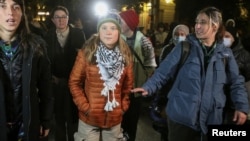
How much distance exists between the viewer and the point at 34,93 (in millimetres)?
3031

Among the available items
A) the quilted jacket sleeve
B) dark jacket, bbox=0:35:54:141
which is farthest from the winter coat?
dark jacket, bbox=0:35:54:141

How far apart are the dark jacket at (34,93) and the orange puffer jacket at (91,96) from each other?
74 cm

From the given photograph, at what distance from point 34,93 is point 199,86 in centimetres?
169

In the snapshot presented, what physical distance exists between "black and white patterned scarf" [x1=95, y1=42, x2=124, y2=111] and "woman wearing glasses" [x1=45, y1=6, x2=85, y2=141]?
1.42 metres

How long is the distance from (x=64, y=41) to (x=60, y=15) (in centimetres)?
42

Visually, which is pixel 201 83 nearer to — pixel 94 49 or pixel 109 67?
pixel 109 67

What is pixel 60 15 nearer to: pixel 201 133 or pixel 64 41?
pixel 64 41

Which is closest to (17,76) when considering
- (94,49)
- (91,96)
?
(91,96)

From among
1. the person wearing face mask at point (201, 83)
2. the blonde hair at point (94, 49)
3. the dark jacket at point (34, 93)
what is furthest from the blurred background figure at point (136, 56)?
the dark jacket at point (34, 93)

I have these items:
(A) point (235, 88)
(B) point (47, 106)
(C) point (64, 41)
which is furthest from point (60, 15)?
(A) point (235, 88)

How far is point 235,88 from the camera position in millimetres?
3904

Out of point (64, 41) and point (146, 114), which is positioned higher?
point (64, 41)

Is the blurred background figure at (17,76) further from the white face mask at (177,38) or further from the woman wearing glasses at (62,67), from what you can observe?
the white face mask at (177,38)

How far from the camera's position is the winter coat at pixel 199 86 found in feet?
12.0
